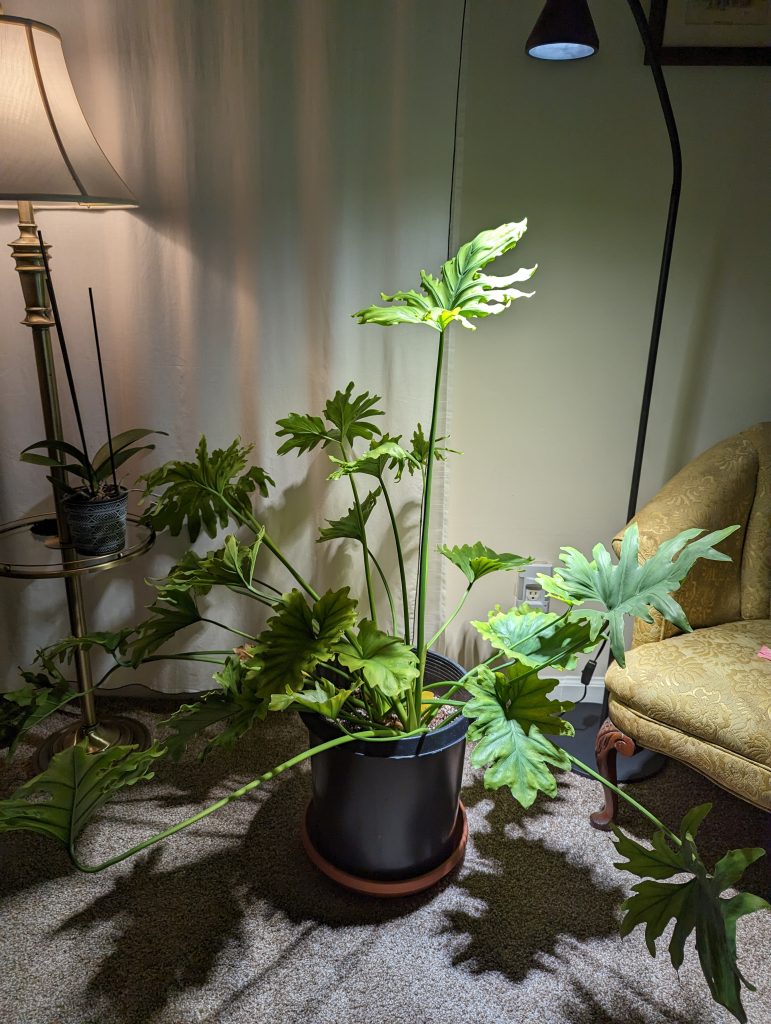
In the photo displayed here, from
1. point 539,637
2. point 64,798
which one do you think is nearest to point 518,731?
point 539,637

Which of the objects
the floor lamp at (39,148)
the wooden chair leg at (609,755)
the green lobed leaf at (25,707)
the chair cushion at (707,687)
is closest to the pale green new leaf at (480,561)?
the chair cushion at (707,687)

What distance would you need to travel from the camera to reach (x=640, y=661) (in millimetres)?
1473

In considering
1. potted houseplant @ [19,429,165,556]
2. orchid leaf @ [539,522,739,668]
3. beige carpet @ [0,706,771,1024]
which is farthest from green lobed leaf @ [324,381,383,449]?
beige carpet @ [0,706,771,1024]

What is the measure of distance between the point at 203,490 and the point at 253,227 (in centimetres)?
60

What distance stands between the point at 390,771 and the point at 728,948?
0.55m

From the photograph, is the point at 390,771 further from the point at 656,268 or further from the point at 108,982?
the point at 656,268

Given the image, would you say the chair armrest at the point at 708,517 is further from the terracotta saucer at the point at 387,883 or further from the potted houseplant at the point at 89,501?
the potted houseplant at the point at 89,501

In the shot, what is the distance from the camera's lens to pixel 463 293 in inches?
46.6

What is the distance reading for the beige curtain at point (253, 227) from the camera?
1553 mm

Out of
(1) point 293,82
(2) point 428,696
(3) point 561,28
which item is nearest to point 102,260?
(1) point 293,82

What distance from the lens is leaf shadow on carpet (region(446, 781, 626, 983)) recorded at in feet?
4.27

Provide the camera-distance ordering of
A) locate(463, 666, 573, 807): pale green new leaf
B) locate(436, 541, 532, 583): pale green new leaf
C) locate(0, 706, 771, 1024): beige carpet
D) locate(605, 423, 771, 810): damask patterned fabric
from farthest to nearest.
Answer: locate(436, 541, 532, 583): pale green new leaf
locate(605, 423, 771, 810): damask patterned fabric
locate(0, 706, 771, 1024): beige carpet
locate(463, 666, 573, 807): pale green new leaf

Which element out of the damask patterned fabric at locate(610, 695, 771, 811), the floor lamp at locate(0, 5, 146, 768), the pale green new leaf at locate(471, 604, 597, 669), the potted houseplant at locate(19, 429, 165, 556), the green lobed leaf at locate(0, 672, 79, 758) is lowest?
the green lobed leaf at locate(0, 672, 79, 758)

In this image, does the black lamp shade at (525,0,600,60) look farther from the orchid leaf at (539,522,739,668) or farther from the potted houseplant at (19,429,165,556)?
the potted houseplant at (19,429,165,556)
